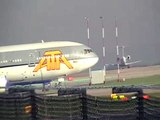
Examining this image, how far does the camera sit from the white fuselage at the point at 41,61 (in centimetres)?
4069

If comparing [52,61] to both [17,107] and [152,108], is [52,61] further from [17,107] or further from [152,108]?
[152,108]

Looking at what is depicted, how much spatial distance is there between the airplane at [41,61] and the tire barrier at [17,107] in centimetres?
2845

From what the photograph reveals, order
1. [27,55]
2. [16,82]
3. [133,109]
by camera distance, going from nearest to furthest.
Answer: [133,109]
[27,55]
[16,82]

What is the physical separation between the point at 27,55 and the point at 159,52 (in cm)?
3121

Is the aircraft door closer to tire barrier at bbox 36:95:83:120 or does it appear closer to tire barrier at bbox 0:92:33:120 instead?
tire barrier at bbox 0:92:33:120

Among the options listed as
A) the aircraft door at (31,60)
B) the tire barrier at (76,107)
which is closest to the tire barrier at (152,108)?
the tire barrier at (76,107)

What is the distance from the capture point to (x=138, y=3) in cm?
6675

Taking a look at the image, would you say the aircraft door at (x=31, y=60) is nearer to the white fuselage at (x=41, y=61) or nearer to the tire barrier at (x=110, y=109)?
the white fuselage at (x=41, y=61)

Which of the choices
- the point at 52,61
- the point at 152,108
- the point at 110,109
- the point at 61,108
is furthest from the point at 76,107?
the point at 52,61

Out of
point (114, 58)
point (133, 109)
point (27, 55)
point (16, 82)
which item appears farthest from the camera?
point (114, 58)

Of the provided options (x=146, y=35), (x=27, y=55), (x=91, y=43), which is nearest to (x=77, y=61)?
(x=27, y=55)

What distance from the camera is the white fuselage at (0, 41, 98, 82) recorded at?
133 feet

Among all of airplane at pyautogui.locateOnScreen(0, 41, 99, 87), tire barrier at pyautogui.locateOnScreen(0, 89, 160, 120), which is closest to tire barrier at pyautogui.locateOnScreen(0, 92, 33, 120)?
tire barrier at pyautogui.locateOnScreen(0, 89, 160, 120)

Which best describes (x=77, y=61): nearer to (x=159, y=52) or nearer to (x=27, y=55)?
(x=27, y=55)
